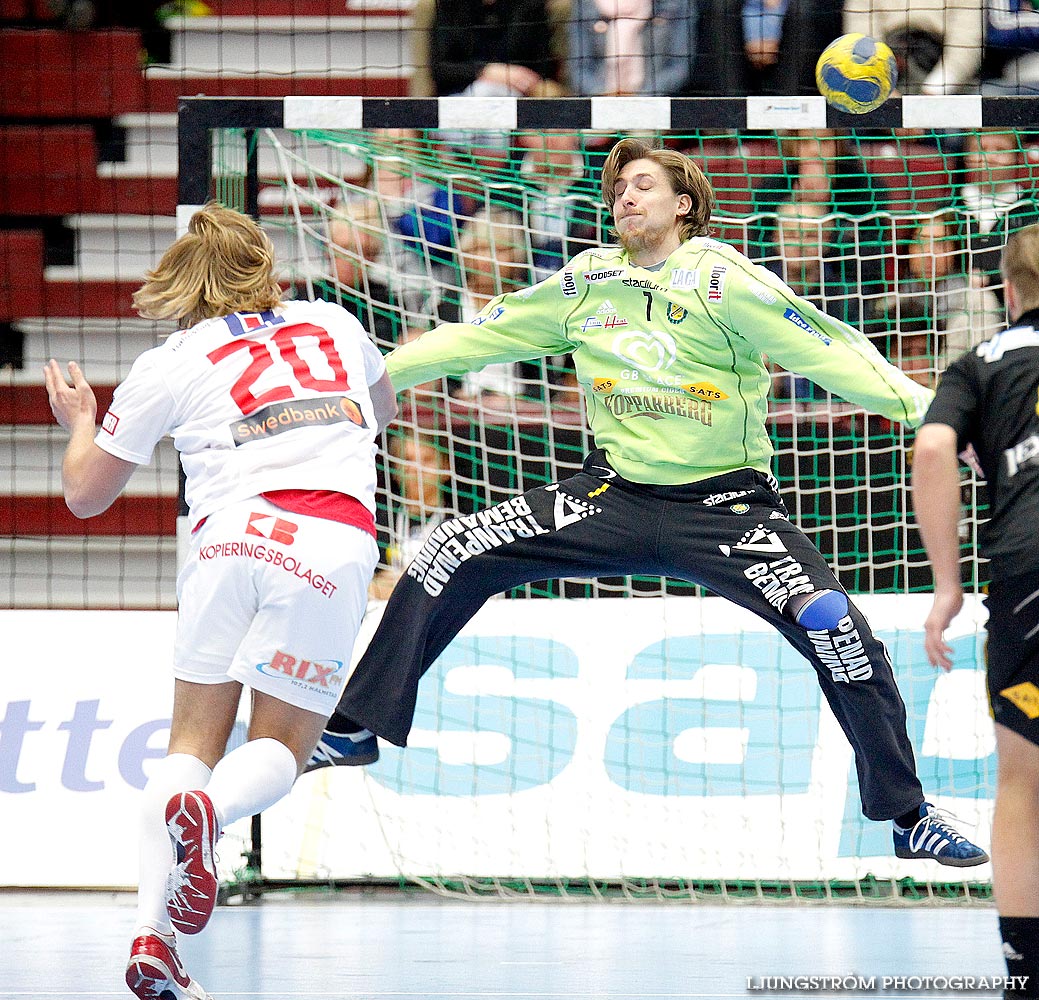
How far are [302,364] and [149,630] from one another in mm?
2479

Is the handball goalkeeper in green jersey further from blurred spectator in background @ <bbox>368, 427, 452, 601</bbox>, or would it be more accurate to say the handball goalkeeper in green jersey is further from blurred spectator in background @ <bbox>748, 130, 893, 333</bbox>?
blurred spectator in background @ <bbox>748, 130, 893, 333</bbox>

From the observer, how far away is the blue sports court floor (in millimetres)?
4402

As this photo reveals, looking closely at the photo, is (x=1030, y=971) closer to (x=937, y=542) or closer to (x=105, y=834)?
(x=937, y=542)

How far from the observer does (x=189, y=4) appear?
10.2 m

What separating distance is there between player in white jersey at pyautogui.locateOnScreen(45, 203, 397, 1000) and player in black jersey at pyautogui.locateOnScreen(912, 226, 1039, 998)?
1444 millimetres

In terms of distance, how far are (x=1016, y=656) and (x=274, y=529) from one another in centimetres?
176

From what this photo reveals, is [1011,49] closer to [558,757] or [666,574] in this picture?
[558,757]

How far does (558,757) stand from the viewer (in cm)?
624

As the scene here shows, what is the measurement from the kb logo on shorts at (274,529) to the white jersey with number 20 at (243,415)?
0.08 m

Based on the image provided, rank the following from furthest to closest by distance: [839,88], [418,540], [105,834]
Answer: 1. [418,540]
2. [105,834]
3. [839,88]

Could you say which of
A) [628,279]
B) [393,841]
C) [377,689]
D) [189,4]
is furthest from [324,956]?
[189,4]

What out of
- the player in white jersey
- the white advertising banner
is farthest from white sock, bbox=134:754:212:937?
the white advertising banner

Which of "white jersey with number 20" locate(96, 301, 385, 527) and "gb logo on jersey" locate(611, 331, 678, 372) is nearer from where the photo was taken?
"white jersey with number 20" locate(96, 301, 385, 527)

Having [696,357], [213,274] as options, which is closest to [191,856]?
[213,274]
